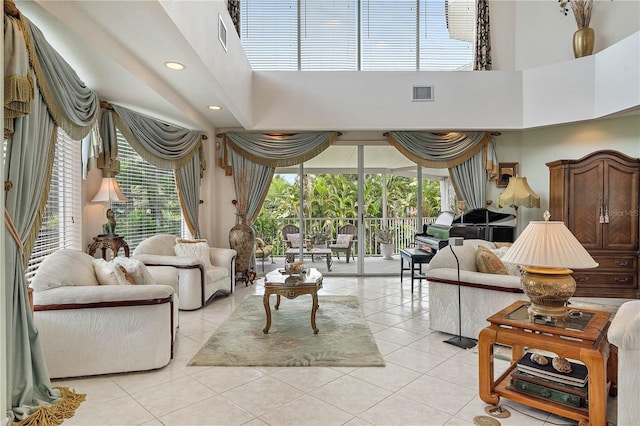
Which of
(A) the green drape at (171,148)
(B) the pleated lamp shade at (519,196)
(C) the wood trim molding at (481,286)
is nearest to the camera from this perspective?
(C) the wood trim molding at (481,286)

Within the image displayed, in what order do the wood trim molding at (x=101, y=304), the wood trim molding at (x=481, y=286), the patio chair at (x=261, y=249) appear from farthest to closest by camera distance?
1. the patio chair at (x=261, y=249)
2. the wood trim molding at (x=481, y=286)
3. the wood trim molding at (x=101, y=304)

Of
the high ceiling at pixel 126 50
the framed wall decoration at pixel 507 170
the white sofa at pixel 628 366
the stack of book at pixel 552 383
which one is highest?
the high ceiling at pixel 126 50

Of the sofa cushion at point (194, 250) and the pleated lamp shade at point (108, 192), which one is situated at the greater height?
the pleated lamp shade at point (108, 192)

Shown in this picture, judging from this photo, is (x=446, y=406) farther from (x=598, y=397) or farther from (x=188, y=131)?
(x=188, y=131)

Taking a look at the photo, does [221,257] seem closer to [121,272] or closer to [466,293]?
[121,272]

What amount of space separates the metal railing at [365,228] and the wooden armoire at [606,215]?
2.15 m

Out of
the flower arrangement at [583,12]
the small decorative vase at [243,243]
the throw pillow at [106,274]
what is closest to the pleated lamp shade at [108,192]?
the throw pillow at [106,274]

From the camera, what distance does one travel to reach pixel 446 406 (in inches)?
94.3

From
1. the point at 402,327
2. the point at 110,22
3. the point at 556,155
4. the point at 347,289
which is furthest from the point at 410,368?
the point at 556,155

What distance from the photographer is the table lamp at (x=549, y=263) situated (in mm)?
2217

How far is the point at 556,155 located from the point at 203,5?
5.56m

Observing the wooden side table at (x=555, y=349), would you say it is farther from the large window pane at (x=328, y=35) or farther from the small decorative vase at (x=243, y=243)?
the large window pane at (x=328, y=35)

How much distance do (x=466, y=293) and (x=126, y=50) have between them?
12.0 feet

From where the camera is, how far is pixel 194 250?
4891 millimetres
